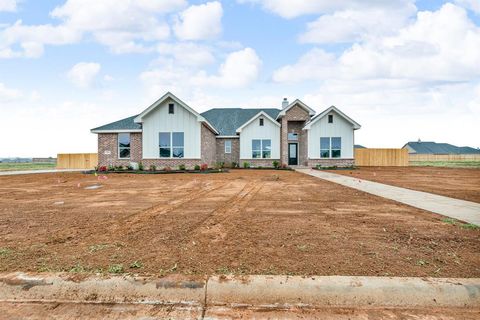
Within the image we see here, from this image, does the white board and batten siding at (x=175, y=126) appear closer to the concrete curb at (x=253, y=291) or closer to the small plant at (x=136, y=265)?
the small plant at (x=136, y=265)

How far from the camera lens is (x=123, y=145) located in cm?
2245

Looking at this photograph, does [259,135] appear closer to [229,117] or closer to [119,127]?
[229,117]

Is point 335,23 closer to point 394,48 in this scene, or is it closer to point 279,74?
point 394,48

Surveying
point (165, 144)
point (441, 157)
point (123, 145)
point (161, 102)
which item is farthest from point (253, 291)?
point (441, 157)

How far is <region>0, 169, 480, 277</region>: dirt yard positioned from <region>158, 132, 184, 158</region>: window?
1428cm

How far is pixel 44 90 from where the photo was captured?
2223 centimetres

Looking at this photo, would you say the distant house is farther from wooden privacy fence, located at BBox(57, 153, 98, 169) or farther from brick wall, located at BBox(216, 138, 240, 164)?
wooden privacy fence, located at BBox(57, 153, 98, 169)

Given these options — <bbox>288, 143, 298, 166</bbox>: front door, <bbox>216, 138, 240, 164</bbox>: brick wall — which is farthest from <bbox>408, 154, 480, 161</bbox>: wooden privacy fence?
<bbox>216, 138, 240, 164</bbox>: brick wall

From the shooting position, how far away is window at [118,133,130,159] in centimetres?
2234

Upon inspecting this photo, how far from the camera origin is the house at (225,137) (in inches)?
829

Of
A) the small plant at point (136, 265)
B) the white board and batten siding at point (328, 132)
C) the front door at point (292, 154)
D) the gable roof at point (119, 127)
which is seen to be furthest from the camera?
the front door at point (292, 154)

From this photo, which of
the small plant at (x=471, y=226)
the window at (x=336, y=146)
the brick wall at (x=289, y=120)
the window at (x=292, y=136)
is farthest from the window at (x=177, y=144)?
the small plant at (x=471, y=226)

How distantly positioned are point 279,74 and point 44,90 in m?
23.8

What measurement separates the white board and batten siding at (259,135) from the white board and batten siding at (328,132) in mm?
3202
